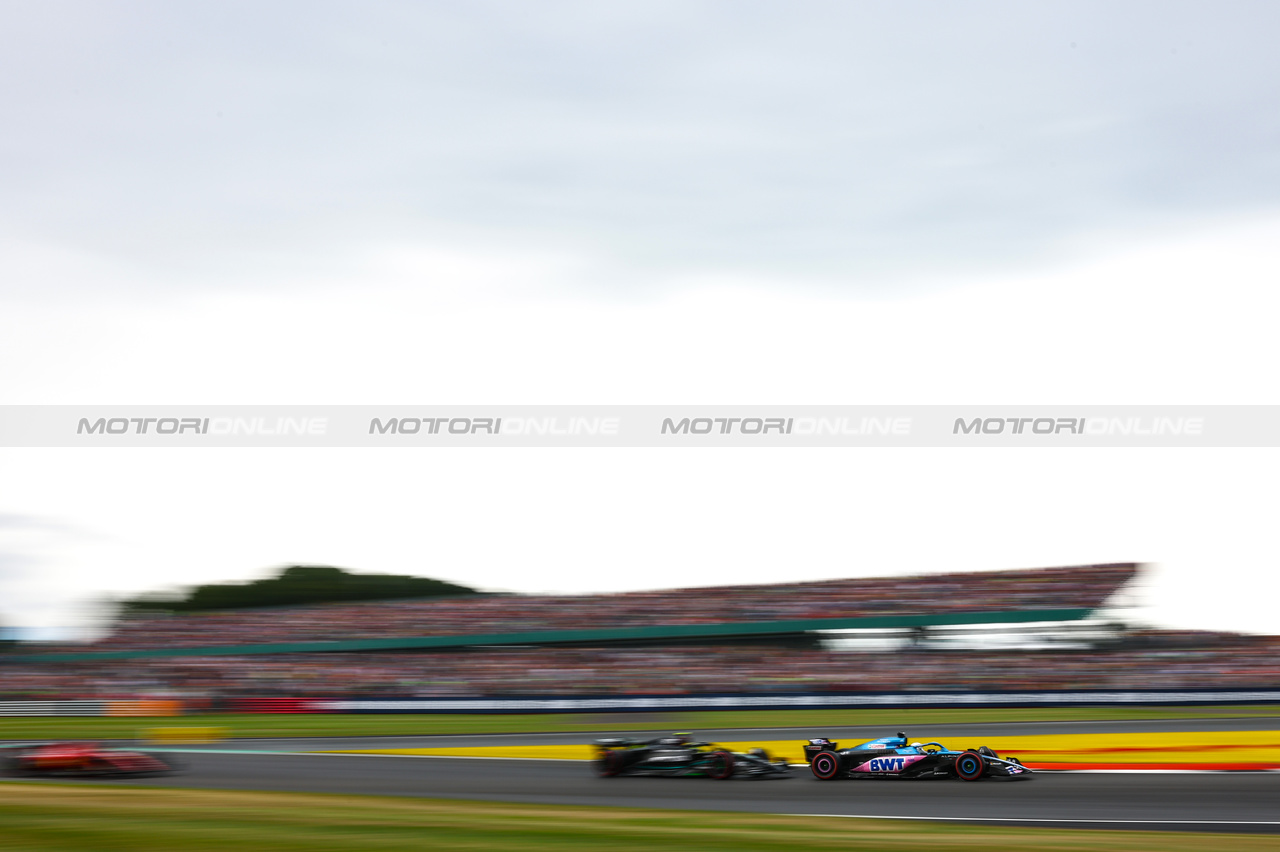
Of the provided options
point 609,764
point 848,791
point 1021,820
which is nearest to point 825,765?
point 848,791

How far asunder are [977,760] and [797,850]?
6012 mm

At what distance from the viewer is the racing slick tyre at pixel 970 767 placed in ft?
43.3

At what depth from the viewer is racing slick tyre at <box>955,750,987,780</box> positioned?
13211 mm

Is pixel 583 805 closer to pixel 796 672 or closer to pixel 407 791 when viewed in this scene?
pixel 407 791

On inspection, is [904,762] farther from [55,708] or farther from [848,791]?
[55,708]

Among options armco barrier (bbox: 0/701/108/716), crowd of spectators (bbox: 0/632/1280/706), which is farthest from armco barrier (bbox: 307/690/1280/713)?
armco barrier (bbox: 0/701/108/716)

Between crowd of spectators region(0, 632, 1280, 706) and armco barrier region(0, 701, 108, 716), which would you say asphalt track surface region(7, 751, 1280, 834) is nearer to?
crowd of spectators region(0, 632, 1280, 706)

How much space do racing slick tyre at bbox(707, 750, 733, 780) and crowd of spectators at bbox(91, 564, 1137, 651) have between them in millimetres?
15050

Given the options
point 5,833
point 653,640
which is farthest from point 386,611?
point 5,833

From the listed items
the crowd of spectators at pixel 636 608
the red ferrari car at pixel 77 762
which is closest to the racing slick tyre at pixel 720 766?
the red ferrari car at pixel 77 762

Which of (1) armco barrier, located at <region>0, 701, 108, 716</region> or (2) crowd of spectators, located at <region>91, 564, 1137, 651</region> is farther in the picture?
(2) crowd of spectators, located at <region>91, 564, 1137, 651</region>

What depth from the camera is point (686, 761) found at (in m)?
14.2

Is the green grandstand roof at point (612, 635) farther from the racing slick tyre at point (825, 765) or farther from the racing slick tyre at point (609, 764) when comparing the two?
the racing slick tyre at point (825, 765)

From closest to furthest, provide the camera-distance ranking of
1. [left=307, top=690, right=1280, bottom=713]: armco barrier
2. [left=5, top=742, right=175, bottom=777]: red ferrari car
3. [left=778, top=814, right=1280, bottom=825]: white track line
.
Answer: [left=778, top=814, right=1280, bottom=825]: white track line → [left=5, top=742, right=175, bottom=777]: red ferrari car → [left=307, top=690, right=1280, bottom=713]: armco barrier
